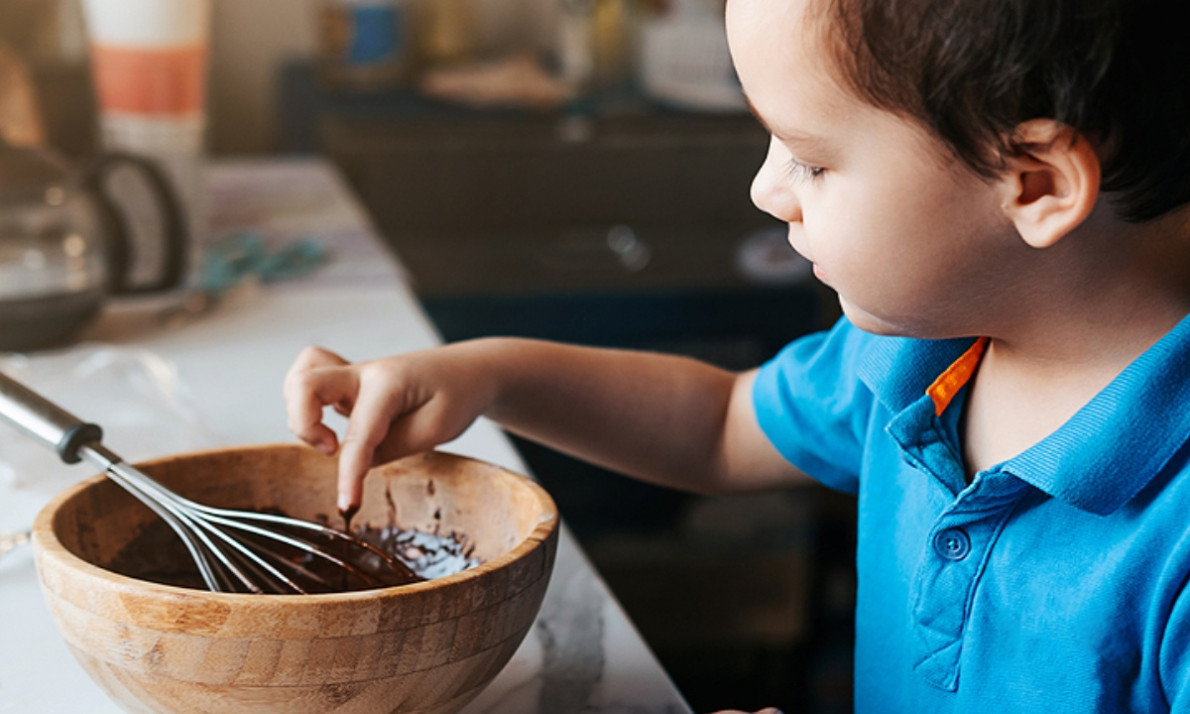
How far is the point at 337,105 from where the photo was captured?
1797 millimetres

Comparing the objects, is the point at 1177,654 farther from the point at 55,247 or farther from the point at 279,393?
the point at 55,247

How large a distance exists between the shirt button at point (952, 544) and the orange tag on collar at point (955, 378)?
7cm

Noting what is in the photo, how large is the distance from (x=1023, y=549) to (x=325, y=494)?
1.03 feet

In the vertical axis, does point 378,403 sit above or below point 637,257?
above

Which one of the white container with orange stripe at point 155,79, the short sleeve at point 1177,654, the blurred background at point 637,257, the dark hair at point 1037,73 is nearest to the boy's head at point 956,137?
the dark hair at point 1037,73

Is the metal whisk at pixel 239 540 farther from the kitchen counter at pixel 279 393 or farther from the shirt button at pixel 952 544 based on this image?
the shirt button at pixel 952 544

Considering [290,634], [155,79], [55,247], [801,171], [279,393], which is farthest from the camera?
[155,79]

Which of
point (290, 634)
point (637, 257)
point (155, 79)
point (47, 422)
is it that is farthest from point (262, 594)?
point (637, 257)

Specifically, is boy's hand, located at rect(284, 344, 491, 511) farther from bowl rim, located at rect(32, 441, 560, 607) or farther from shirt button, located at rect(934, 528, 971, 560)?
shirt button, located at rect(934, 528, 971, 560)

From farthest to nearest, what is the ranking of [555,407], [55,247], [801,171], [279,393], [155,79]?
[155,79]
[55,247]
[279,393]
[555,407]
[801,171]

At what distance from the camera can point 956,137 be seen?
48 centimetres

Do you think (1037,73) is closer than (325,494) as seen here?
Result: Yes

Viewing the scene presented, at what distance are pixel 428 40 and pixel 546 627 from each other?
1.56m

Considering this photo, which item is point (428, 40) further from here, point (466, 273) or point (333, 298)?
point (333, 298)
